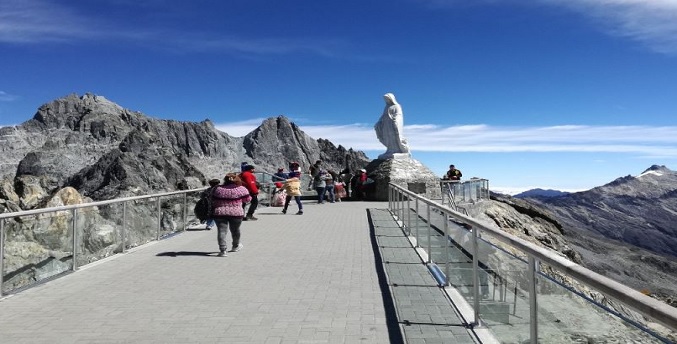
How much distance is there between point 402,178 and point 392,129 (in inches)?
115

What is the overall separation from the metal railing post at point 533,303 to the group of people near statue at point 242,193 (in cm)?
652

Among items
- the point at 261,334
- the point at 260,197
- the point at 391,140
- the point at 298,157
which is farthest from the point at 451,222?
the point at 298,157

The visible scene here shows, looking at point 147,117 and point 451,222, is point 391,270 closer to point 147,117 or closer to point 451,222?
point 451,222

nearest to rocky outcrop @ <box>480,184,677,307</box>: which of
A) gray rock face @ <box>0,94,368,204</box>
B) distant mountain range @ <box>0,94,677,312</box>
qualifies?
distant mountain range @ <box>0,94,677,312</box>

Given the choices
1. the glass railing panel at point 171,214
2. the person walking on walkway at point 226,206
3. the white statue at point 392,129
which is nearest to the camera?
the person walking on walkway at point 226,206

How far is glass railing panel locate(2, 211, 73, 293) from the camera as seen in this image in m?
6.64

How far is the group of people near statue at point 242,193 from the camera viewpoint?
30.8 feet

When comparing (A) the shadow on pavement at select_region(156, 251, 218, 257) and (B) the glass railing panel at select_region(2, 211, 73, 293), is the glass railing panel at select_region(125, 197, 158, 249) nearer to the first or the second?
(A) the shadow on pavement at select_region(156, 251, 218, 257)

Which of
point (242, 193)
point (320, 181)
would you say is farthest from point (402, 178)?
point (242, 193)

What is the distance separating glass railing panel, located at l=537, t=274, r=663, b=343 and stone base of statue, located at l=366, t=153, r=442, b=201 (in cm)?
2033

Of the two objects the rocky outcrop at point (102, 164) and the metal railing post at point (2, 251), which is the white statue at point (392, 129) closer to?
the rocky outcrop at point (102, 164)

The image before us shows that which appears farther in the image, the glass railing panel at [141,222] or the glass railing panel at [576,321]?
the glass railing panel at [141,222]

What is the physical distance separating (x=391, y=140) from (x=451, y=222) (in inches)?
761

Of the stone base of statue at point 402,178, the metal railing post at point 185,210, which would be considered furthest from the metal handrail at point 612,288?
the stone base of statue at point 402,178
